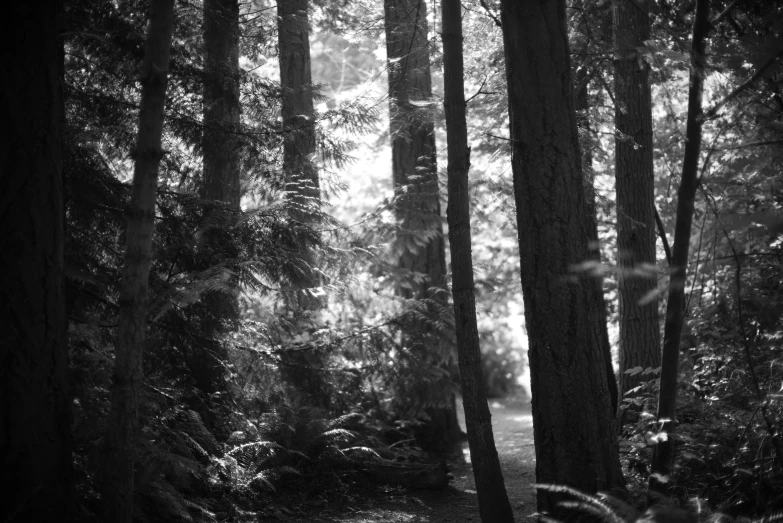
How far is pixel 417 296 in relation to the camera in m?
11.8

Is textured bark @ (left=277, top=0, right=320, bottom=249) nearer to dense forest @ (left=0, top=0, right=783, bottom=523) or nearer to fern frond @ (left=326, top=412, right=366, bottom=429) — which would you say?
dense forest @ (left=0, top=0, right=783, bottom=523)

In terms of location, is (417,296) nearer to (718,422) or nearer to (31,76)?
(718,422)

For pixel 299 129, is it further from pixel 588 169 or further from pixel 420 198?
pixel 588 169

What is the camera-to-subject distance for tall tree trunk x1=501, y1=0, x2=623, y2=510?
6031mm

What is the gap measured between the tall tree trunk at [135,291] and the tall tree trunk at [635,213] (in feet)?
22.1

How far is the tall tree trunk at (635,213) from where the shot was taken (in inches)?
381

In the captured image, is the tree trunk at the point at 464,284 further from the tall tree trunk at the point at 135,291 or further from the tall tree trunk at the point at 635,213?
the tall tree trunk at the point at 635,213

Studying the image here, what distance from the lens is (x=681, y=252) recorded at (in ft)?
17.8

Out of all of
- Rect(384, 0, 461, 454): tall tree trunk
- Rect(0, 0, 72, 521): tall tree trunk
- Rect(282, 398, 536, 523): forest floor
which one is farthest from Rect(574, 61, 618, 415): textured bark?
Rect(0, 0, 72, 521): tall tree trunk

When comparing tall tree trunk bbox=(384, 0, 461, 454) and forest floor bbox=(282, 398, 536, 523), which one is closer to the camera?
forest floor bbox=(282, 398, 536, 523)

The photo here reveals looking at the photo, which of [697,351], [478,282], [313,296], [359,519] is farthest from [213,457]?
[697,351]

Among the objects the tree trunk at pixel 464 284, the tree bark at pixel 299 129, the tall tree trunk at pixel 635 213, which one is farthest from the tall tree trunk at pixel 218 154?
the tall tree trunk at pixel 635 213

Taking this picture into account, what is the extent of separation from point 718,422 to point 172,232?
6058mm

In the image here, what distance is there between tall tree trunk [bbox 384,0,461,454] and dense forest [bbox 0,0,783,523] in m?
0.11
